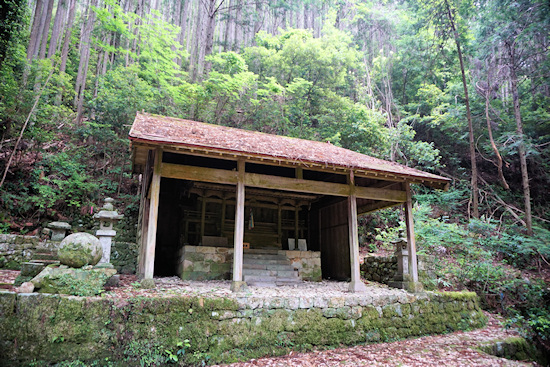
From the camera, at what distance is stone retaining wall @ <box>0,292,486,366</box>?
15.1ft

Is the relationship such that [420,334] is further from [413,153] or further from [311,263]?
[413,153]

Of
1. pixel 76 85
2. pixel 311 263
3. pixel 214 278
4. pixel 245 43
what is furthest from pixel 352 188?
pixel 245 43

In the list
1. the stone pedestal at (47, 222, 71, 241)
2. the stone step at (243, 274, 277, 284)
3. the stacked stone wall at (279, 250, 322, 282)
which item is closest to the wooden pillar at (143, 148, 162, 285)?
the stone step at (243, 274, 277, 284)

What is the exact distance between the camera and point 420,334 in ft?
24.6

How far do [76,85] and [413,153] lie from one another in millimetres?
18759

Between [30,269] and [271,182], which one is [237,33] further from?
[30,269]

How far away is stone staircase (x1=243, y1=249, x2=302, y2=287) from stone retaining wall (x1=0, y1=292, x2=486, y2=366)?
2531 mm

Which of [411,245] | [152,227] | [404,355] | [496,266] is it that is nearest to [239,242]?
[152,227]

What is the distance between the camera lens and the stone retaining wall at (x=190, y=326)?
4590 mm

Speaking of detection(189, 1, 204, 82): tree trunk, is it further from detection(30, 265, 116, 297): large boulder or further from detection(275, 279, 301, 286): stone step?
detection(30, 265, 116, 297): large boulder

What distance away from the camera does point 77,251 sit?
5445 millimetres

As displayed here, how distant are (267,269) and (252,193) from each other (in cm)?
300

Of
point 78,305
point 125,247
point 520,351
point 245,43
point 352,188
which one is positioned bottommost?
point 520,351

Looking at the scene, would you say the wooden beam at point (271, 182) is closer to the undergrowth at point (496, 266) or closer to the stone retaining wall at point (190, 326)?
the stone retaining wall at point (190, 326)
